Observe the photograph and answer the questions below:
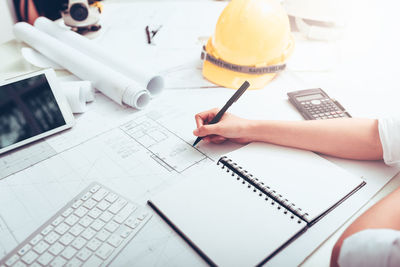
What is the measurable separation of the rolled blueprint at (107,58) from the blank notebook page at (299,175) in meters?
0.33

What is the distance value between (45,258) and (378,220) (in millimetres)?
498

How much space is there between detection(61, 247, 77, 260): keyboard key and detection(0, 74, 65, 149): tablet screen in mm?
284

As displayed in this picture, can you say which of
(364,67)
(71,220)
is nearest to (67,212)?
(71,220)

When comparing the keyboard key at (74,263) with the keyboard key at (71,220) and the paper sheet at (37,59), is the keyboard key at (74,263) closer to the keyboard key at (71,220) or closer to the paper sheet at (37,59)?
the keyboard key at (71,220)

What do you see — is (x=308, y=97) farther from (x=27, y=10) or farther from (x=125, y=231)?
(x=27, y=10)

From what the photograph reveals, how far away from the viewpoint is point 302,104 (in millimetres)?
738

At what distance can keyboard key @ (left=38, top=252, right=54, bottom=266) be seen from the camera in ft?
1.41

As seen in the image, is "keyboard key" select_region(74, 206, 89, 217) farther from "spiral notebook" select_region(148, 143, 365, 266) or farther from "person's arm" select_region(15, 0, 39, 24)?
"person's arm" select_region(15, 0, 39, 24)

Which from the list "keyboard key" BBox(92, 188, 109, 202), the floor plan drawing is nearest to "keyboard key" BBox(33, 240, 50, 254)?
"keyboard key" BBox(92, 188, 109, 202)

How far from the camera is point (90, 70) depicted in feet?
2.58

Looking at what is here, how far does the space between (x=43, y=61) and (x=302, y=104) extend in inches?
30.3

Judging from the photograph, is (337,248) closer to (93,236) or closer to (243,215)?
(243,215)

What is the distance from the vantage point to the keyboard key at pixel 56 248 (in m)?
0.44

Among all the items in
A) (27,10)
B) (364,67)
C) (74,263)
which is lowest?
(74,263)
